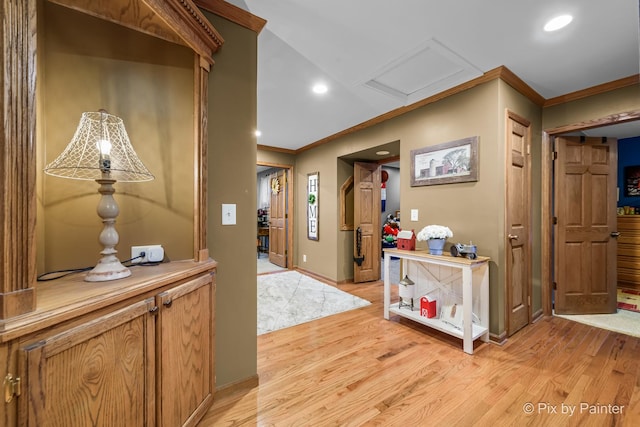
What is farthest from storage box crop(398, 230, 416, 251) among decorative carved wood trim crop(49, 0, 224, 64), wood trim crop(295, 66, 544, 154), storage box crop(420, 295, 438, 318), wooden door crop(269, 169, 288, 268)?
wooden door crop(269, 169, 288, 268)

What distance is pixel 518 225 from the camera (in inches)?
103

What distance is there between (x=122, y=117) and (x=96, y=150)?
0.33 metres

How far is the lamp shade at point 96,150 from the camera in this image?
3.66 feet

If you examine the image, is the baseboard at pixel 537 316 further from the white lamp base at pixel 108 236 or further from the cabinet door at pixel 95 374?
the white lamp base at pixel 108 236

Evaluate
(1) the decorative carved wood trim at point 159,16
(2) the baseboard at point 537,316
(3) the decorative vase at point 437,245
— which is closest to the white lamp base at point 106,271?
(1) the decorative carved wood trim at point 159,16

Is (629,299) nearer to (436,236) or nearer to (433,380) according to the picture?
(436,236)

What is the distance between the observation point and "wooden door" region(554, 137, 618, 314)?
3021 millimetres

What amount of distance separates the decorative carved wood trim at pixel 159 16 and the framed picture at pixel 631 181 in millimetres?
6360

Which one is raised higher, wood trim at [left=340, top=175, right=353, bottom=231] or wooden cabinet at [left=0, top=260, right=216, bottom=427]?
wood trim at [left=340, top=175, right=353, bottom=231]

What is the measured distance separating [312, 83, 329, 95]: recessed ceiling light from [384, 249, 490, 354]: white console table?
1.88 m

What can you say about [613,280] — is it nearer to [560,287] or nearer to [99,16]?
[560,287]

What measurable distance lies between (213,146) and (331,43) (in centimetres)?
122

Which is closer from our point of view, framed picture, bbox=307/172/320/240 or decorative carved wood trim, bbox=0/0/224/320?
decorative carved wood trim, bbox=0/0/224/320

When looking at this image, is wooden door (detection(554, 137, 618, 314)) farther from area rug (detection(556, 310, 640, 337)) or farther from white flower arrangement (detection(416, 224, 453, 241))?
white flower arrangement (detection(416, 224, 453, 241))
